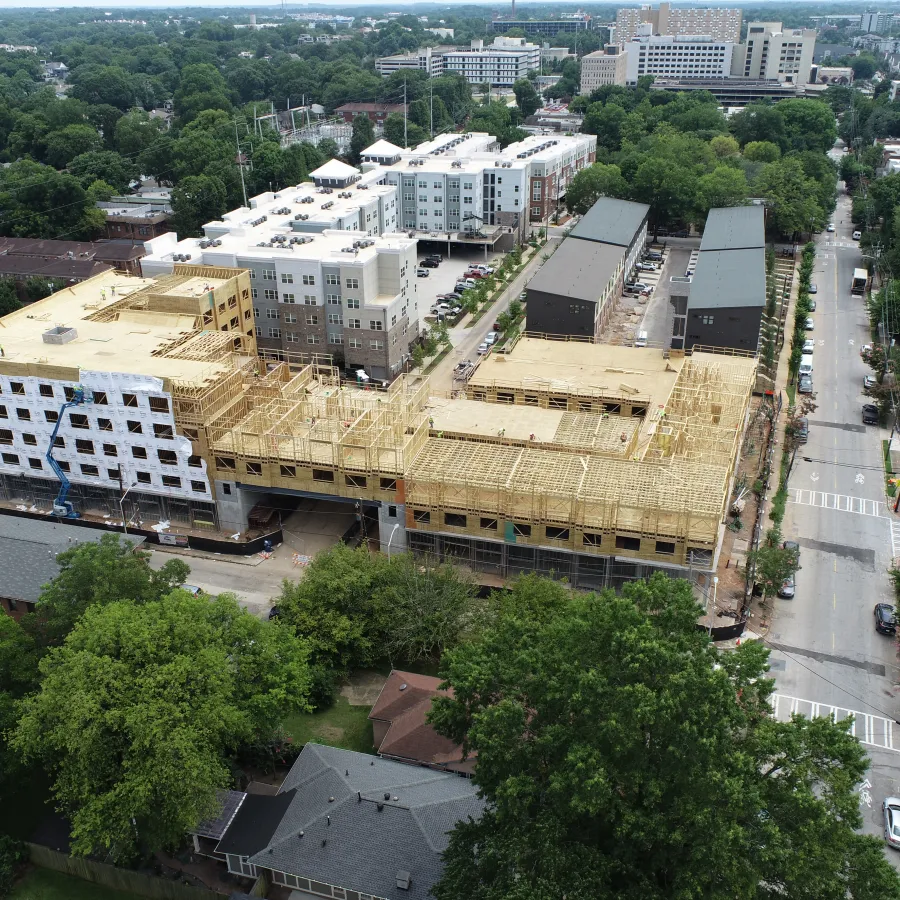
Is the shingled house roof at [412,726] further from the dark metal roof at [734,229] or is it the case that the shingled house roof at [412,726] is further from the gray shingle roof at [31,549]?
the dark metal roof at [734,229]

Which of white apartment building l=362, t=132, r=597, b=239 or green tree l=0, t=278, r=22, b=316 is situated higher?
white apartment building l=362, t=132, r=597, b=239

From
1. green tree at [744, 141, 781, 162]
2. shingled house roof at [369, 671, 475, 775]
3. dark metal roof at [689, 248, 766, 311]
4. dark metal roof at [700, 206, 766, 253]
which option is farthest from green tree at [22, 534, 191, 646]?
green tree at [744, 141, 781, 162]

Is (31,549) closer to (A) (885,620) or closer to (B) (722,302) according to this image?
(A) (885,620)

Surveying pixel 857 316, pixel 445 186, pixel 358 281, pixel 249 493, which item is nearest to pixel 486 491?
pixel 249 493

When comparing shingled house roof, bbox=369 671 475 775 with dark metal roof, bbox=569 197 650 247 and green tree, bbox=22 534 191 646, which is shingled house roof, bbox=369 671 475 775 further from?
dark metal roof, bbox=569 197 650 247

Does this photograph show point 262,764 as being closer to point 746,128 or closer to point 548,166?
point 548,166

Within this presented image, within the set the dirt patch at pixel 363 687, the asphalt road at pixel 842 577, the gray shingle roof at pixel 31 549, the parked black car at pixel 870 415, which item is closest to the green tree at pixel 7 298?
the gray shingle roof at pixel 31 549

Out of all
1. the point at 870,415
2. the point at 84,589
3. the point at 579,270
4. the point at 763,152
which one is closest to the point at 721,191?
the point at 763,152
